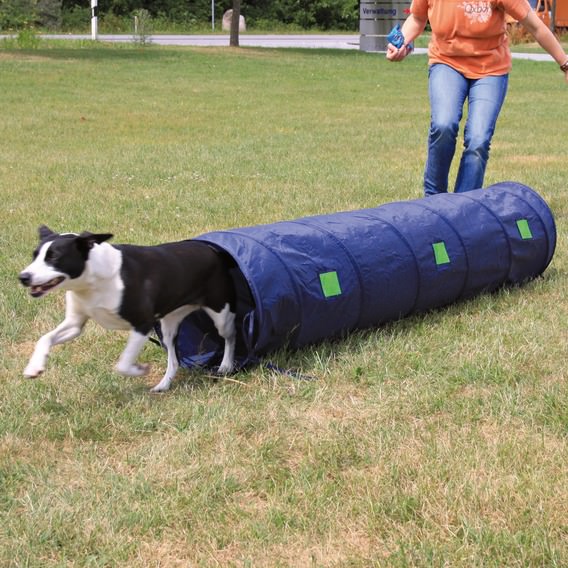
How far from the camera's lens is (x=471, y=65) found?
272 inches

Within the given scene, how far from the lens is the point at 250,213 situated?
848 centimetres

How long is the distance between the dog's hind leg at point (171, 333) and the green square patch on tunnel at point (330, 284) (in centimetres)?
68

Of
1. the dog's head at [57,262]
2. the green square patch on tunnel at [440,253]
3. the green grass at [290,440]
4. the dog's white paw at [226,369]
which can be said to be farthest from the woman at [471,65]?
the dog's head at [57,262]

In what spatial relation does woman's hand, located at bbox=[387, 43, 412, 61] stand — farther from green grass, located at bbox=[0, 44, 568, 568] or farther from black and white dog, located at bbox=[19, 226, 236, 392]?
black and white dog, located at bbox=[19, 226, 236, 392]

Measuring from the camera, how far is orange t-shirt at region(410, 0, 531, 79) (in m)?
6.73

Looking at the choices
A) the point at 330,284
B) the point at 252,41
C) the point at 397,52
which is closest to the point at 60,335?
the point at 330,284

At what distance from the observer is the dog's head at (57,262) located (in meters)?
4.14

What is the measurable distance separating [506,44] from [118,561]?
514 centimetres

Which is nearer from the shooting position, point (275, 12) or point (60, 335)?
point (60, 335)

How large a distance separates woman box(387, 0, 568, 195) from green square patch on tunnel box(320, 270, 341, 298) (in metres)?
2.20

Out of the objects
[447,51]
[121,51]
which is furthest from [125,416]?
[121,51]

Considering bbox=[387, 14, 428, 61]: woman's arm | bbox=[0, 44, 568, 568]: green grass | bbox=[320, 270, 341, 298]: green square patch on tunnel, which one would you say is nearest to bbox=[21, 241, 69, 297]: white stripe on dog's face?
bbox=[0, 44, 568, 568]: green grass

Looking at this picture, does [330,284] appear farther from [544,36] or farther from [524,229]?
[544,36]

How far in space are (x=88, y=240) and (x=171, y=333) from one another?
0.81 m
